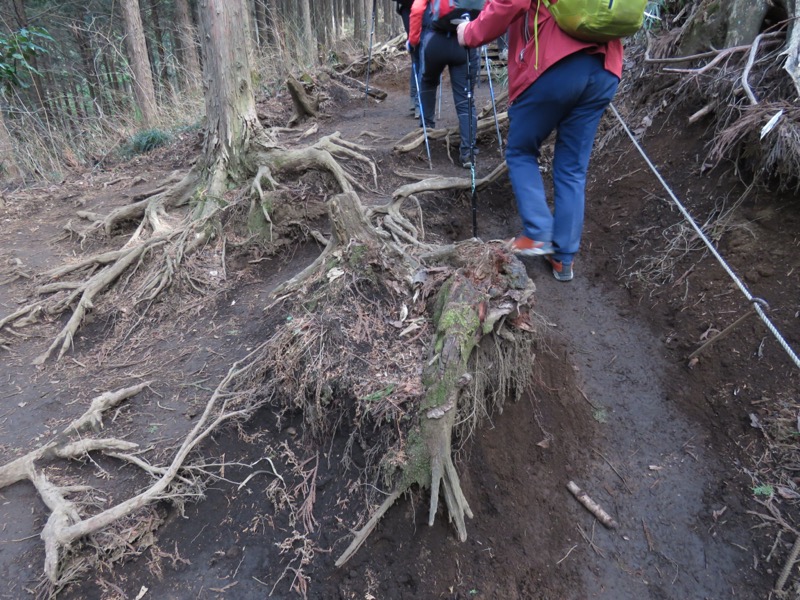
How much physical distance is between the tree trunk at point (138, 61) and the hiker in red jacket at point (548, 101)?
31.5ft

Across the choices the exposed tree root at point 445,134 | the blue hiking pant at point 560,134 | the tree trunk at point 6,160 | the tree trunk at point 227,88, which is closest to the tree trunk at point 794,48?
the blue hiking pant at point 560,134

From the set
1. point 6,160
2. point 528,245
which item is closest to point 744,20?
point 528,245

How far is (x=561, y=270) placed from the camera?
3.94m

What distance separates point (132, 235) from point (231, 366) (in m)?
3.02

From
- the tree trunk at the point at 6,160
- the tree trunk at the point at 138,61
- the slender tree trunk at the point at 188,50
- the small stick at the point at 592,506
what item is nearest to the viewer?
the small stick at the point at 592,506

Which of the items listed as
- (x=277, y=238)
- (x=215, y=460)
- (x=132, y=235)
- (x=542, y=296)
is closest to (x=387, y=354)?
(x=215, y=460)

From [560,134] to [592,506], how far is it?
8.05 ft

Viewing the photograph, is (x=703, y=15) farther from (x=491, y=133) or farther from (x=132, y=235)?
(x=132, y=235)

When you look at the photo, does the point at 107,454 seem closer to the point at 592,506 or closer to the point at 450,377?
the point at 450,377

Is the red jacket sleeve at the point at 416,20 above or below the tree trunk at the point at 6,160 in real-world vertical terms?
above

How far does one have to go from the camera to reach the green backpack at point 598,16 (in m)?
2.65

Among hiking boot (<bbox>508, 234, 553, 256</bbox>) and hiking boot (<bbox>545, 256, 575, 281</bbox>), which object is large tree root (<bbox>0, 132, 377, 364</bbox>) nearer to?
hiking boot (<bbox>508, 234, 553, 256</bbox>)

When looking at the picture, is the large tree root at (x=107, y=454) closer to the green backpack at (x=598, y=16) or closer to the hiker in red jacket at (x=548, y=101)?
the hiker in red jacket at (x=548, y=101)

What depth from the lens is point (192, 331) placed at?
13.4 feet
